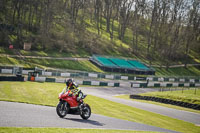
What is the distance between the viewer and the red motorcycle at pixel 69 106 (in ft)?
46.9

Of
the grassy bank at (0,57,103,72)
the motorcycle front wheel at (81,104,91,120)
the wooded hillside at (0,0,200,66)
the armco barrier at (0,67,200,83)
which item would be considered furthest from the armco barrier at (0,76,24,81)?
the wooded hillside at (0,0,200,66)

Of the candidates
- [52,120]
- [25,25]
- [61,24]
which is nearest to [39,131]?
[52,120]

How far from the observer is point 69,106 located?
14570 millimetres

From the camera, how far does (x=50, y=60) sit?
51.9 m

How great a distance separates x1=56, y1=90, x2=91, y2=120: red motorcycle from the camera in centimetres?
1429

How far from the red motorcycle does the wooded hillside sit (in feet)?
135

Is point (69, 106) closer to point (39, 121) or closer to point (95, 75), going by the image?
point (39, 121)

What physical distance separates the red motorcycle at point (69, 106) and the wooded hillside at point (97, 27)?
41129mm

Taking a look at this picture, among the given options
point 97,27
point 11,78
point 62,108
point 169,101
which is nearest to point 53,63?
point 11,78

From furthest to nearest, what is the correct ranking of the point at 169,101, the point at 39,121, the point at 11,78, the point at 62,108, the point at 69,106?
1. the point at 169,101
2. the point at 11,78
3. the point at 69,106
4. the point at 62,108
5. the point at 39,121

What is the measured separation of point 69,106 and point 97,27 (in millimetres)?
Result: 68390

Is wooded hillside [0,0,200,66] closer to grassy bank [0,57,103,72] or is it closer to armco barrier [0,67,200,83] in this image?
grassy bank [0,57,103,72]

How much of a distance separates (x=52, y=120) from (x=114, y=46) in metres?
62.6

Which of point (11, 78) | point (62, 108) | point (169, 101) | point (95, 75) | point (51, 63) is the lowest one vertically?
point (169, 101)
